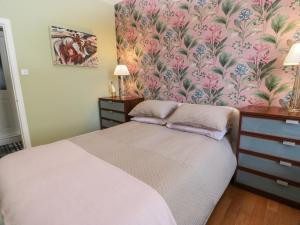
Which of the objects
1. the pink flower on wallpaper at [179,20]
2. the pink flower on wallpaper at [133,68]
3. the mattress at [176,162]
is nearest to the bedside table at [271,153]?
the mattress at [176,162]

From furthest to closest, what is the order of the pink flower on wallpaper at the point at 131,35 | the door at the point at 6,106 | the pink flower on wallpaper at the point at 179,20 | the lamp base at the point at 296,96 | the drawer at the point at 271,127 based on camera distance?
1. the door at the point at 6,106
2. the pink flower on wallpaper at the point at 131,35
3. the pink flower on wallpaper at the point at 179,20
4. the lamp base at the point at 296,96
5. the drawer at the point at 271,127

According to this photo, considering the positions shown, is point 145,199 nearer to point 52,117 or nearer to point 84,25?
point 52,117

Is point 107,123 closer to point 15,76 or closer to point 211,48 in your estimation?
point 15,76

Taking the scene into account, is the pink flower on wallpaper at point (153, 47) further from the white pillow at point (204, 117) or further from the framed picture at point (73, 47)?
the white pillow at point (204, 117)

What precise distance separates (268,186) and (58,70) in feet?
9.66

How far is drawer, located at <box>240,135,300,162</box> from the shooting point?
147 centimetres

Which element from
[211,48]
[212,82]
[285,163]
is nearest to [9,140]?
[212,82]

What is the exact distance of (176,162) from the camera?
126 centimetres

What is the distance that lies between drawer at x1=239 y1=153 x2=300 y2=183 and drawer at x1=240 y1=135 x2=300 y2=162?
0.07 metres

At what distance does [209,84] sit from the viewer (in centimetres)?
227

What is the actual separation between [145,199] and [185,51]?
6.74 ft

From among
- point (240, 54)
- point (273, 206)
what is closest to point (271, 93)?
point (240, 54)

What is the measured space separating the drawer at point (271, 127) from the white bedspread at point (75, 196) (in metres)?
1.20

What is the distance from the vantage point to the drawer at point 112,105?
9.06 ft
